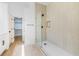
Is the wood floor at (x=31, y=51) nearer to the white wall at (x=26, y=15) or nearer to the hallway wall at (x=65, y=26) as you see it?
the white wall at (x=26, y=15)

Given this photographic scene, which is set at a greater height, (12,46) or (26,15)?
(26,15)

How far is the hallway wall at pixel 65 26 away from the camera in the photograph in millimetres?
2229

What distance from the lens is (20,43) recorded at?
2172mm

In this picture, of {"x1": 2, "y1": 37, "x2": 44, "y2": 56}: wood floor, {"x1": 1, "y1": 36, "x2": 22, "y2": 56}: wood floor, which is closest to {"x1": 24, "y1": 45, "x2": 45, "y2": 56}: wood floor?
{"x1": 2, "y1": 37, "x2": 44, "y2": 56}: wood floor

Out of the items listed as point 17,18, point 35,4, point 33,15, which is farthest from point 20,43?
point 35,4

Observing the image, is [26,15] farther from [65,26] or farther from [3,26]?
[65,26]

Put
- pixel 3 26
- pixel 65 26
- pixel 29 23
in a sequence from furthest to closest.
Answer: pixel 65 26, pixel 29 23, pixel 3 26

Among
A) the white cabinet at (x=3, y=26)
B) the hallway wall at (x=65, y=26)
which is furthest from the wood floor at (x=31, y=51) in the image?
the hallway wall at (x=65, y=26)

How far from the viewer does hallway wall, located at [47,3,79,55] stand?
2229mm

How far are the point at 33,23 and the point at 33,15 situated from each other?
0.51 ft

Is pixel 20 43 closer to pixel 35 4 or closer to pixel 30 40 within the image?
pixel 30 40

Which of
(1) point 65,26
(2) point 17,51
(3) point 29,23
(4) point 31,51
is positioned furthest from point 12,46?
(1) point 65,26

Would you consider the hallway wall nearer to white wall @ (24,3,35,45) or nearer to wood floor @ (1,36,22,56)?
white wall @ (24,3,35,45)

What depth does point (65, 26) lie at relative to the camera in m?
2.60
